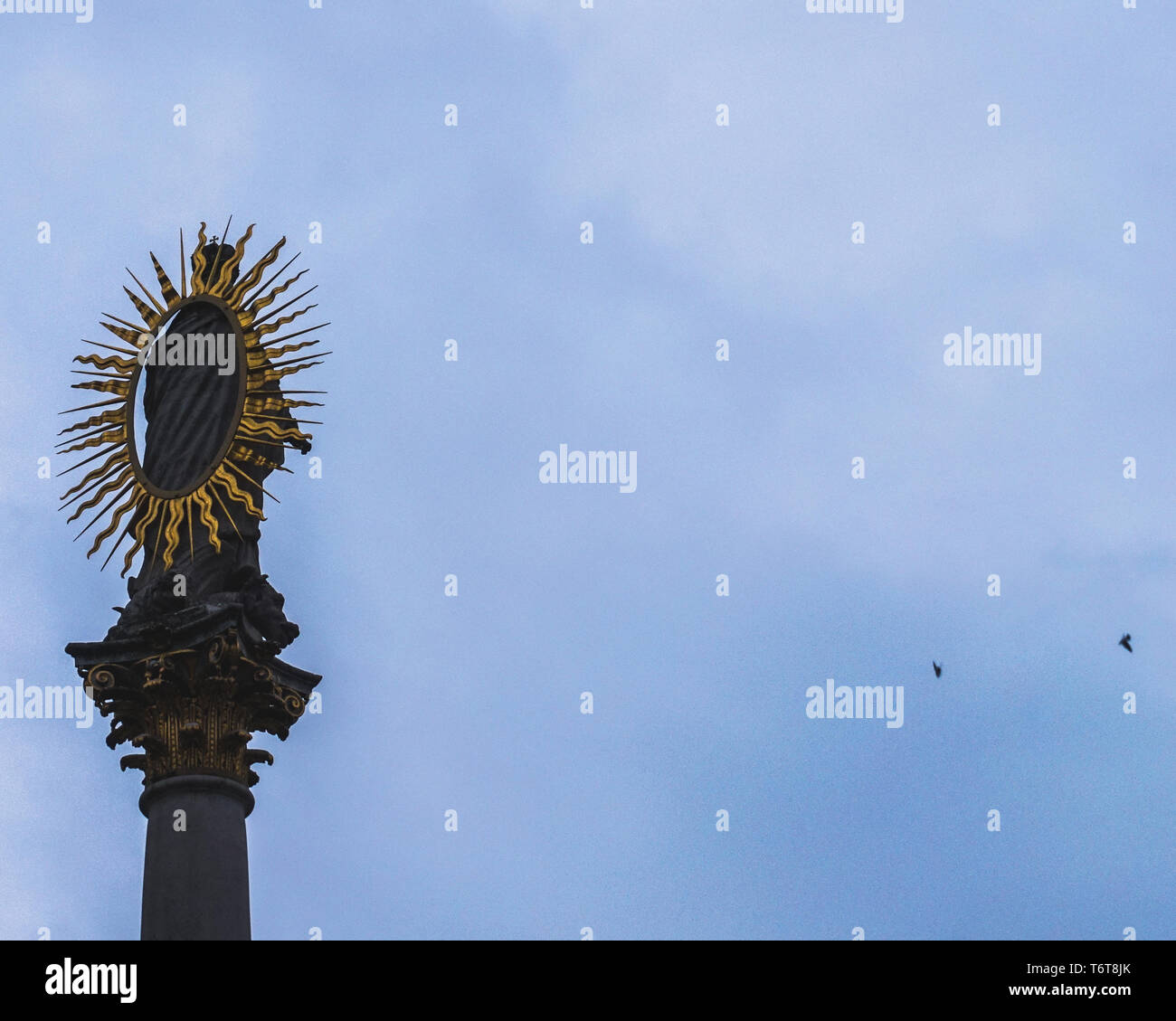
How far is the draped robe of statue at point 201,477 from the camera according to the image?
105 feet

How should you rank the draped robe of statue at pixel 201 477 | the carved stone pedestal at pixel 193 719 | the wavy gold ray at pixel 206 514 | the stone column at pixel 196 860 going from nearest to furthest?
the stone column at pixel 196 860
the carved stone pedestal at pixel 193 719
the draped robe of statue at pixel 201 477
the wavy gold ray at pixel 206 514

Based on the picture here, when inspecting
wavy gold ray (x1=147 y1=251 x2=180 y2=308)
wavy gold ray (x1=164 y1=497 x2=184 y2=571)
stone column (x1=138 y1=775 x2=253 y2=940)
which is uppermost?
wavy gold ray (x1=147 y1=251 x2=180 y2=308)

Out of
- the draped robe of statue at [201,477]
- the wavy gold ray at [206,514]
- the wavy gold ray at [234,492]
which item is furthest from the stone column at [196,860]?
the wavy gold ray at [234,492]

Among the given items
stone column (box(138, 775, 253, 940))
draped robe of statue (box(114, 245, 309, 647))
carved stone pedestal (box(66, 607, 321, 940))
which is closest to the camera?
stone column (box(138, 775, 253, 940))

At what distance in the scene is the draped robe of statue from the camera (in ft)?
105

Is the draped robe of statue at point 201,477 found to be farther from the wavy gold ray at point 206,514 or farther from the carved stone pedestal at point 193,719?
the carved stone pedestal at point 193,719

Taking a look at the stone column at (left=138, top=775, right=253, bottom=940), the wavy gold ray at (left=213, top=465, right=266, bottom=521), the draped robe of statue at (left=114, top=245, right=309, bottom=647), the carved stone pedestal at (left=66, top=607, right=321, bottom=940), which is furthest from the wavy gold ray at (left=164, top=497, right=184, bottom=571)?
the stone column at (left=138, top=775, right=253, bottom=940)

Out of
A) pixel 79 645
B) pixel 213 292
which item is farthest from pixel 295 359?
pixel 79 645

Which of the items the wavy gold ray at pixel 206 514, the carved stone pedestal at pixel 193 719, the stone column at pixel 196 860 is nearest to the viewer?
the stone column at pixel 196 860

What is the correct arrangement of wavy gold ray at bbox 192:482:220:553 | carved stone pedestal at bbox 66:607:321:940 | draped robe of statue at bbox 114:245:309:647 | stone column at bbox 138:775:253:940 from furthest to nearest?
1. wavy gold ray at bbox 192:482:220:553
2. draped robe of statue at bbox 114:245:309:647
3. carved stone pedestal at bbox 66:607:321:940
4. stone column at bbox 138:775:253:940

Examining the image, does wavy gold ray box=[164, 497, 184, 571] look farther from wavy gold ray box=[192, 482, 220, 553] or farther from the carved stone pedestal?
the carved stone pedestal
